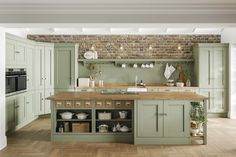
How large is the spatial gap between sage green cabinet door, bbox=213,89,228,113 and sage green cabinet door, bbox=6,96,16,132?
5516 mm

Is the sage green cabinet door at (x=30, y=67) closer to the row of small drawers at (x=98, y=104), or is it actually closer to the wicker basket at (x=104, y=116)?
the row of small drawers at (x=98, y=104)

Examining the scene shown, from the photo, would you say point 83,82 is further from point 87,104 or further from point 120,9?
point 120,9

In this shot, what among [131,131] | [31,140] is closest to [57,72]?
[31,140]

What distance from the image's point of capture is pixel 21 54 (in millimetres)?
7555

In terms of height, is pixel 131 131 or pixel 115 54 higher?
pixel 115 54

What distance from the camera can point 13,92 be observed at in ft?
23.0

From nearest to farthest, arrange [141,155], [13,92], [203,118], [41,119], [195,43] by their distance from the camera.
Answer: [141,155]
[203,118]
[13,92]
[41,119]
[195,43]

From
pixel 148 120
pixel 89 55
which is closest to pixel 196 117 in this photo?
pixel 148 120

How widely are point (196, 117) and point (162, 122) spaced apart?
2.27ft

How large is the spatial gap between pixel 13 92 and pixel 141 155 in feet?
10.8

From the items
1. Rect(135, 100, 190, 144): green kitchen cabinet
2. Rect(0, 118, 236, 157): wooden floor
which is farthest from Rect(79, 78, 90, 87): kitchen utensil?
Rect(135, 100, 190, 144): green kitchen cabinet

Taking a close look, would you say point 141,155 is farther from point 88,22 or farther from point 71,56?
point 71,56

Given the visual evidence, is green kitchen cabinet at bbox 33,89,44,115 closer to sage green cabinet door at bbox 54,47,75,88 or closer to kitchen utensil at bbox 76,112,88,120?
sage green cabinet door at bbox 54,47,75,88

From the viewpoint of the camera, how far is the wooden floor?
537 centimetres
